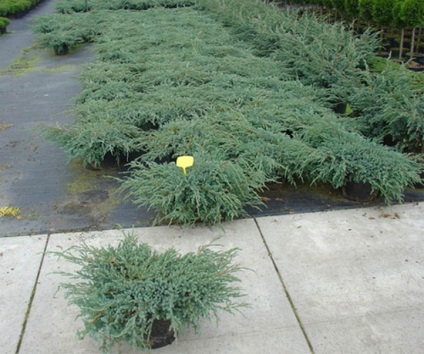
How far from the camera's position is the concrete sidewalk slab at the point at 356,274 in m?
2.20

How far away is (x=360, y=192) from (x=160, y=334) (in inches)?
75.7

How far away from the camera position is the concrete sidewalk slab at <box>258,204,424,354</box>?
220 centimetres

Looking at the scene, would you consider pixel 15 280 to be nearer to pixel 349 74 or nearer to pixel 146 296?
pixel 146 296

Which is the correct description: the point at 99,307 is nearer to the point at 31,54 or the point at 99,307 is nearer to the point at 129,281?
the point at 129,281

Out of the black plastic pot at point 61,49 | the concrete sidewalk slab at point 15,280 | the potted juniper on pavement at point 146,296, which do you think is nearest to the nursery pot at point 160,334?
the potted juniper on pavement at point 146,296

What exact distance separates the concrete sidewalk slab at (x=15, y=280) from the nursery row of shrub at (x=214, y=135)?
30.1 inches

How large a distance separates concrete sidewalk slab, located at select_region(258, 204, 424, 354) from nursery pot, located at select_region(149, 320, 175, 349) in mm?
681

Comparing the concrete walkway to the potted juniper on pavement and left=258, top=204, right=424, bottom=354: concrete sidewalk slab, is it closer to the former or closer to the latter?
left=258, top=204, right=424, bottom=354: concrete sidewalk slab

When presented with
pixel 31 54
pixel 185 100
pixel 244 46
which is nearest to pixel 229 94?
pixel 185 100

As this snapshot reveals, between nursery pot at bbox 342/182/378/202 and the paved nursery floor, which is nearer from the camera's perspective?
the paved nursery floor

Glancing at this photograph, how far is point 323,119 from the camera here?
3918mm

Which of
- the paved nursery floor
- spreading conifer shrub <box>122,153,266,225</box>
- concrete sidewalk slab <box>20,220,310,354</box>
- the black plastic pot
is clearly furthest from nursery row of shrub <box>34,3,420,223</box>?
the black plastic pot

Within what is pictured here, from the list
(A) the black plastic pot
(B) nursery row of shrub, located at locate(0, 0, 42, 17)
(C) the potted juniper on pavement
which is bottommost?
(B) nursery row of shrub, located at locate(0, 0, 42, 17)

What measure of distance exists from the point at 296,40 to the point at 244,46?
130 centimetres
